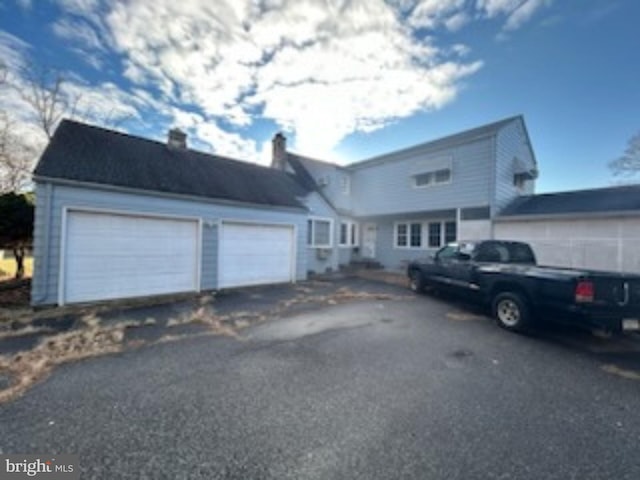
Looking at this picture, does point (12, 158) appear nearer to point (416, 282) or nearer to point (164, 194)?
point (164, 194)

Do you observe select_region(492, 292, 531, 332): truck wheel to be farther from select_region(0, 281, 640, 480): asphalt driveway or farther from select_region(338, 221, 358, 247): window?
select_region(338, 221, 358, 247): window

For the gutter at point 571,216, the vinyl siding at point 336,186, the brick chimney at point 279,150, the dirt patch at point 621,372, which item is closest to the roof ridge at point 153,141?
the brick chimney at point 279,150

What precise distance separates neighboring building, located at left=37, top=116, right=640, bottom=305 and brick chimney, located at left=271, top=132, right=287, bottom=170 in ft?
8.66

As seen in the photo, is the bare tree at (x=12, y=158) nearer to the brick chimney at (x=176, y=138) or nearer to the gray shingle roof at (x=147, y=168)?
the gray shingle roof at (x=147, y=168)

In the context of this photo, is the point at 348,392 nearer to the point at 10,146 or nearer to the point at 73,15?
the point at 73,15

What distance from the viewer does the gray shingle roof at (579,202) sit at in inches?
375

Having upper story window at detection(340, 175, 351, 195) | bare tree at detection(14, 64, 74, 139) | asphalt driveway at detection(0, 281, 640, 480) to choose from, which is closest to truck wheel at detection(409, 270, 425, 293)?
asphalt driveway at detection(0, 281, 640, 480)

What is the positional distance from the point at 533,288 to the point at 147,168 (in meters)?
11.1

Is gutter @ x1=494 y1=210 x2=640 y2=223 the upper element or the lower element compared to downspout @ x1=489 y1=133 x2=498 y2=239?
lower

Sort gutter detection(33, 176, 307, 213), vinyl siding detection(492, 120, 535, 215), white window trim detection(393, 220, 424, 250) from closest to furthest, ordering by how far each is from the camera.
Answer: gutter detection(33, 176, 307, 213) → vinyl siding detection(492, 120, 535, 215) → white window trim detection(393, 220, 424, 250)

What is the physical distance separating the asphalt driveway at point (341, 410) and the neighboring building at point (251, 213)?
4.32m

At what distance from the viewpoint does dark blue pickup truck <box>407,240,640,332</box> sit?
15.4 feet

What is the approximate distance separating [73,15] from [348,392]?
1122 centimetres

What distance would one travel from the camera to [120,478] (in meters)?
2.12
